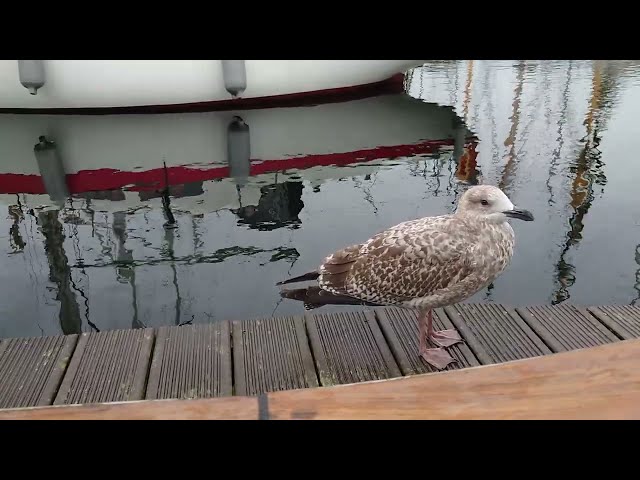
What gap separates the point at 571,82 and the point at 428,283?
14.2 m

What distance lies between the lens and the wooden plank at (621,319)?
3.73m

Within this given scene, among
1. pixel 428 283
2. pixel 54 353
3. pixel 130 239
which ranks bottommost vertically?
pixel 130 239

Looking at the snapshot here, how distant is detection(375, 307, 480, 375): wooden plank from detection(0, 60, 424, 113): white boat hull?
10.7 metres

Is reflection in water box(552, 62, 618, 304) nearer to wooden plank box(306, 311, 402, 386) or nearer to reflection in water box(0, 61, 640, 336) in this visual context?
reflection in water box(0, 61, 640, 336)

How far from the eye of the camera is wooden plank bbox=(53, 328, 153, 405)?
3.31 meters

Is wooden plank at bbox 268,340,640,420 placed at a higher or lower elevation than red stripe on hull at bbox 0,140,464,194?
higher

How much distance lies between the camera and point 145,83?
1361cm

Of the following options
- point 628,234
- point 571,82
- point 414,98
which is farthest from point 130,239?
point 571,82

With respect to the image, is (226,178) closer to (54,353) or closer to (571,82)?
(54,353)

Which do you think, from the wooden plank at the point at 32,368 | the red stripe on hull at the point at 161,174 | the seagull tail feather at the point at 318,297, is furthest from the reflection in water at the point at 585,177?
the wooden plank at the point at 32,368

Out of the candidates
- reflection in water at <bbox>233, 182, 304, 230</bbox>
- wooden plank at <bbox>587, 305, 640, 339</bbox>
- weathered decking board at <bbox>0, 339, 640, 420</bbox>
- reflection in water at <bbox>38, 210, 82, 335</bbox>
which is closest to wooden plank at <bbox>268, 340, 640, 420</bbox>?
weathered decking board at <bbox>0, 339, 640, 420</bbox>

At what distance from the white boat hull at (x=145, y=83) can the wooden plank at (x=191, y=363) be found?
424 inches

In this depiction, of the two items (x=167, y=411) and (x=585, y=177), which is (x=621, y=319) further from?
(x=585, y=177)

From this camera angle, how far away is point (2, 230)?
757cm
